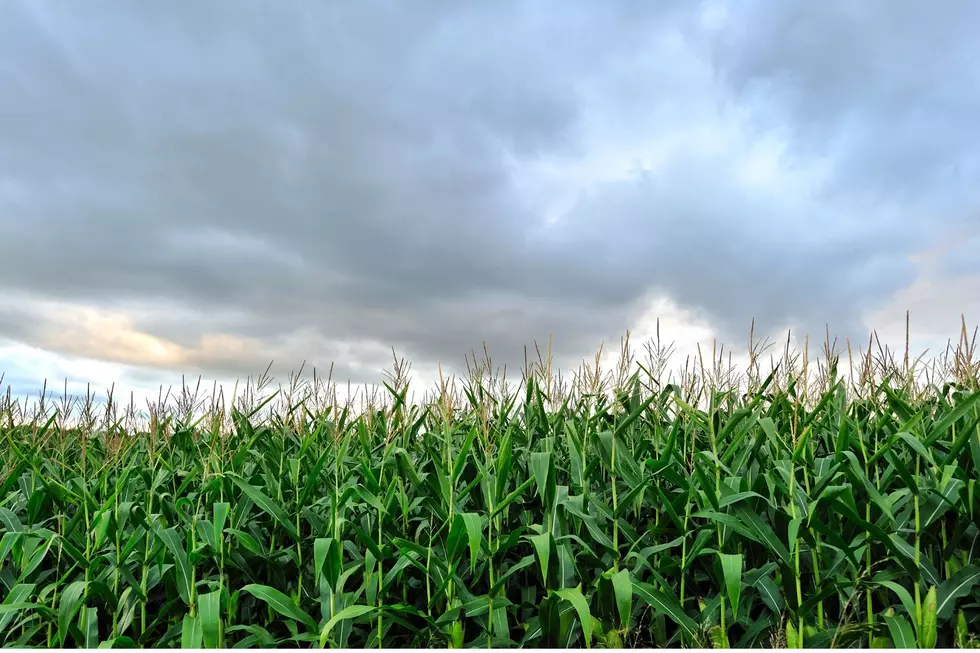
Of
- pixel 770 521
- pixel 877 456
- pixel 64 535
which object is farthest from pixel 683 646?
pixel 64 535

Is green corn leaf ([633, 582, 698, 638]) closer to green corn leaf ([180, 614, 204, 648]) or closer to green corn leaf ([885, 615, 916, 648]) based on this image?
green corn leaf ([885, 615, 916, 648])

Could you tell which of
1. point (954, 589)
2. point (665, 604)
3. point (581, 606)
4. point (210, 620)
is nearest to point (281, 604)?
point (210, 620)

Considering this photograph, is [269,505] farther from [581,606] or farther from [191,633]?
[581,606]

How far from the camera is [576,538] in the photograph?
3451 millimetres

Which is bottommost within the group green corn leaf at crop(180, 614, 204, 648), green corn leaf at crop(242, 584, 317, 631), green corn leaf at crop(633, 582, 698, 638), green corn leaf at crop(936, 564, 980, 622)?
green corn leaf at crop(180, 614, 204, 648)

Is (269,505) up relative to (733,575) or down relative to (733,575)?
up

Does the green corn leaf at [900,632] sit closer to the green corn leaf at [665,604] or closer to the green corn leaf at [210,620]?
the green corn leaf at [665,604]

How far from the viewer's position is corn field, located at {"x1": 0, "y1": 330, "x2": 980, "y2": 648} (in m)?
3.47

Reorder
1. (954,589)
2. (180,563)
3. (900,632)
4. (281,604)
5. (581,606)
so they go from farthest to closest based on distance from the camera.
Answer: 1. (180,563)
2. (281,604)
3. (954,589)
4. (900,632)
5. (581,606)

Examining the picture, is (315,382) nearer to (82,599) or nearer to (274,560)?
(274,560)

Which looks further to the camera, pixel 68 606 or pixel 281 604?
pixel 68 606

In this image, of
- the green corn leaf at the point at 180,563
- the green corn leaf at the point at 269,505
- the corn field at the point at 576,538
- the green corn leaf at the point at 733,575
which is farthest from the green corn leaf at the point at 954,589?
the green corn leaf at the point at 180,563

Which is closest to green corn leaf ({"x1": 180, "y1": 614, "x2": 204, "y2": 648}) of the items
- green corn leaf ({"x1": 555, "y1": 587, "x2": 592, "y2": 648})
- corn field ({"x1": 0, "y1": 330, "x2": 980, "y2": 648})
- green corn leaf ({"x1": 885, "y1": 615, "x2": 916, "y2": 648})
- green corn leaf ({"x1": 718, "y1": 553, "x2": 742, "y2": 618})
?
corn field ({"x1": 0, "y1": 330, "x2": 980, "y2": 648})

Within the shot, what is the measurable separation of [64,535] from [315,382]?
2128mm
